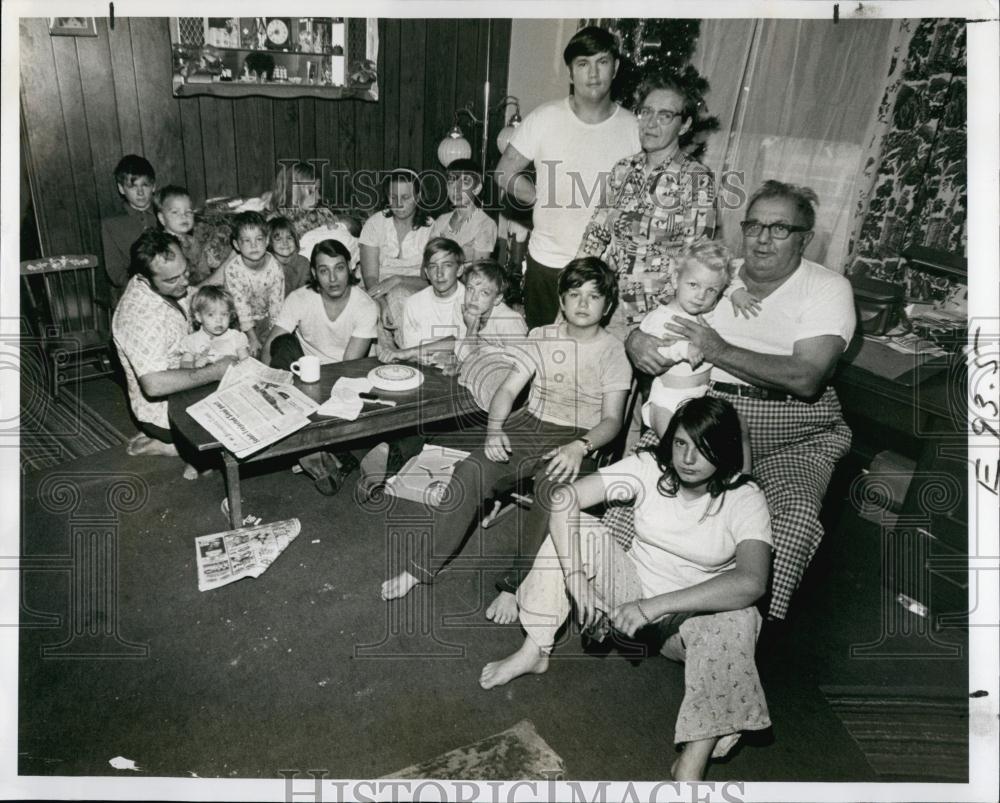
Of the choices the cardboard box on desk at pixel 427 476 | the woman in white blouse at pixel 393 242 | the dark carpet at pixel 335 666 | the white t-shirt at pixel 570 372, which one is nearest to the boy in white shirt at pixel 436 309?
the cardboard box on desk at pixel 427 476

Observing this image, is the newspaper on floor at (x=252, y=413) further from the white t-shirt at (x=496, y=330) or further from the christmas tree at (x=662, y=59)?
the christmas tree at (x=662, y=59)

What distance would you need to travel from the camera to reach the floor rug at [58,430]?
3.29 meters

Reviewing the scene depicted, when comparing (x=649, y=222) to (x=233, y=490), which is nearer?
(x=233, y=490)

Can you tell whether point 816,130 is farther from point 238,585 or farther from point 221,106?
point 221,106

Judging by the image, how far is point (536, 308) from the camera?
3402 millimetres

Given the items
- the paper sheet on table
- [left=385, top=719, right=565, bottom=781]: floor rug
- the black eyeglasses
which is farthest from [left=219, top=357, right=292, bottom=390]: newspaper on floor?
the black eyeglasses

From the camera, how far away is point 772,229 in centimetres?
241

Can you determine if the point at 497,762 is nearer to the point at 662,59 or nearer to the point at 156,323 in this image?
the point at 156,323


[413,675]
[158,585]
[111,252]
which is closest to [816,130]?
[413,675]

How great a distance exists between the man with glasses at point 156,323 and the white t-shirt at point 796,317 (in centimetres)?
204

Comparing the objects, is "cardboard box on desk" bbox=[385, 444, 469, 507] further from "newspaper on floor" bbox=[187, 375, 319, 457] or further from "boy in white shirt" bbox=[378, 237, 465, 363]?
"newspaper on floor" bbox=[187, 375, 319, 457]

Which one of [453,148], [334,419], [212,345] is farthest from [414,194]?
[334,419]

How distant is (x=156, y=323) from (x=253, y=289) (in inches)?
32.6

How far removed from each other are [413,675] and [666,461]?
1.09m
